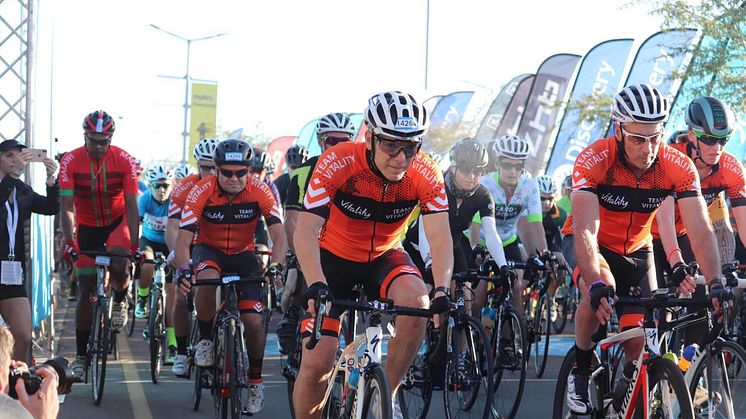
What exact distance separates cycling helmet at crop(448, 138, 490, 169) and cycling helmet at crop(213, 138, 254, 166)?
1623mm

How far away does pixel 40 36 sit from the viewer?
541 inches

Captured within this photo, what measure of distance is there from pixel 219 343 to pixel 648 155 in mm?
3486

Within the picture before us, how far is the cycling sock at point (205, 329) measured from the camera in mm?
9133

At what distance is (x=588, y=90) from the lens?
30828mm

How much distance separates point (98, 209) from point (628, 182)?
607cm

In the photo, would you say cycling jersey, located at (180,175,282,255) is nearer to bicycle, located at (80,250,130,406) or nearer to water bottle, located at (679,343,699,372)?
bicycle, located at (80,250,130,406)

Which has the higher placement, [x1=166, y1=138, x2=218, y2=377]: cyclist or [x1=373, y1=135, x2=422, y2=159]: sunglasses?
[x1=373, y1=135, x2=422, y2=159]: sunglasses

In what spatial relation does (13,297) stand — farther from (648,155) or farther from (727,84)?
(727,84)

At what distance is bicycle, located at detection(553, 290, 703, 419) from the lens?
572cm

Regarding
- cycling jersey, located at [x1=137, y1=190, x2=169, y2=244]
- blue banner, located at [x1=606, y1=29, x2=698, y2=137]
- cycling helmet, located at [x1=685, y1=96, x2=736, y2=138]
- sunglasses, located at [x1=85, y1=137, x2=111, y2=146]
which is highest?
blue banner, located at [x1=606, y1=29, x2=698, y2=137]

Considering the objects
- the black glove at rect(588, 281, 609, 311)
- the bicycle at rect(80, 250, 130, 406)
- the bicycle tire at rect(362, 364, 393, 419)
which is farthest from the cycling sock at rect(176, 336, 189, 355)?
the black glove at rect(588, 281, 609, 311)

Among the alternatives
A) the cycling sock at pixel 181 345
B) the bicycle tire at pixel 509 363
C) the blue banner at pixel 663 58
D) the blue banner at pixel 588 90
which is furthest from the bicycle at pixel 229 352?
the blue banner at pixel 588 90

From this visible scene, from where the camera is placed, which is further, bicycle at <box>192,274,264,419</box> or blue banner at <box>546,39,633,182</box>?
blue banner at <box>546,39,633,182</box>

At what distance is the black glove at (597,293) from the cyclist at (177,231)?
4.49 m
